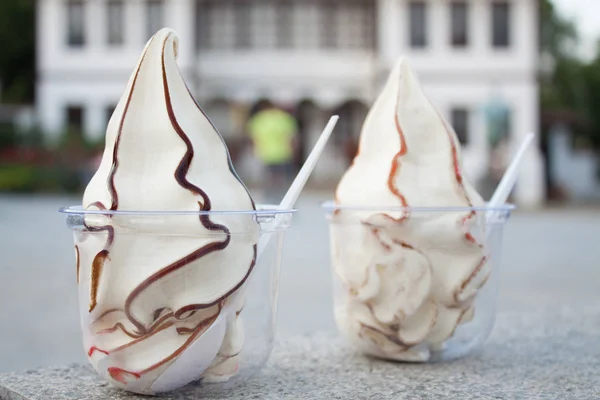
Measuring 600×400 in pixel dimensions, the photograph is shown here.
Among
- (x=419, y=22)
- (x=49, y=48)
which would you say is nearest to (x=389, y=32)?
(x=419, y=22)

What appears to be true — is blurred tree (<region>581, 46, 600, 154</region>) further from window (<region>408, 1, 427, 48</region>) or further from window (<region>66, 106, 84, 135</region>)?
window (<region>66, 106, 84, 135</region>)

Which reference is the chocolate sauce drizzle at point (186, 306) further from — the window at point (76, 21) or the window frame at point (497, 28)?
the window at point (76, 21)

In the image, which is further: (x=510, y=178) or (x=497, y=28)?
(x=497, y=28)

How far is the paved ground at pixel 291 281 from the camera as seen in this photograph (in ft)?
15.1

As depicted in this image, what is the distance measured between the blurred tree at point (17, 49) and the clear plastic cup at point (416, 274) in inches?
1253

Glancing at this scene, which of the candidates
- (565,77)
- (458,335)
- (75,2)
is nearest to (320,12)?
(75,2)

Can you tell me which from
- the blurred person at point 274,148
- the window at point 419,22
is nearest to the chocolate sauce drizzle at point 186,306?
the blurred person at point 274,148

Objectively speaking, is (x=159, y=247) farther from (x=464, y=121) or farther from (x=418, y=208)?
(x=464, y=121)

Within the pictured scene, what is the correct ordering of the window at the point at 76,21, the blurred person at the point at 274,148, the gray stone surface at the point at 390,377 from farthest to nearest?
the window at the point at 76,21
the blurred person at the point at 274,148
the gray stone surface at the point at 390,377

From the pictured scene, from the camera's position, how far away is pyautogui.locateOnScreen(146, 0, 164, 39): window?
25438 millimetres

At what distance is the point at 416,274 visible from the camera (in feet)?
7.23

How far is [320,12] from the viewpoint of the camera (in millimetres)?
26375

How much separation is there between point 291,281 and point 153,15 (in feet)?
66.6

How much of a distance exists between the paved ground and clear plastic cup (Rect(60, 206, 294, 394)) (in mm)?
1437
